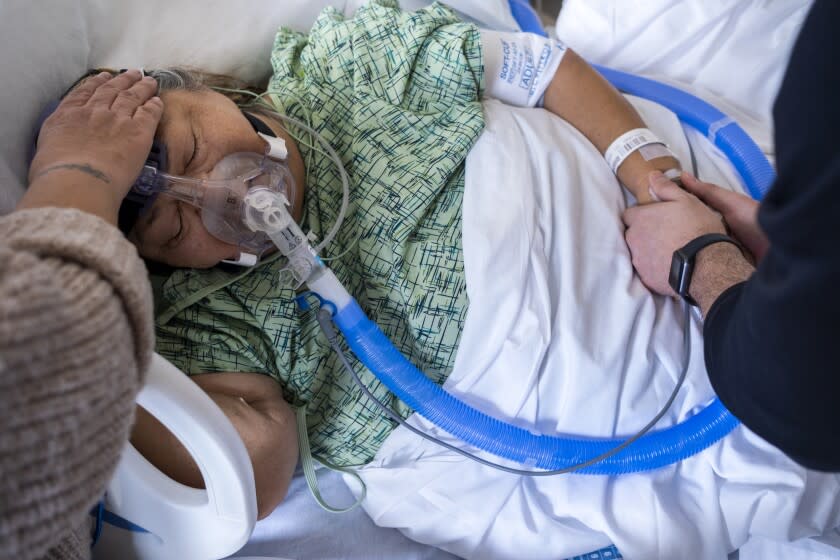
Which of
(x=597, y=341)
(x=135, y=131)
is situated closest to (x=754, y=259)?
(x=597, y=341)

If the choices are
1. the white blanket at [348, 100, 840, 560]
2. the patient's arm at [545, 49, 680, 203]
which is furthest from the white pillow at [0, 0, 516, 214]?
the white blanket at [348, 100, 840, 560]

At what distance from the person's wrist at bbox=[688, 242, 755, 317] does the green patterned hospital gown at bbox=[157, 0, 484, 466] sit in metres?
0.40

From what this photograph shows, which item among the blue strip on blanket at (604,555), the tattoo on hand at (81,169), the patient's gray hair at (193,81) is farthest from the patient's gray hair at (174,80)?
the blue strip on blanket at (604,555)

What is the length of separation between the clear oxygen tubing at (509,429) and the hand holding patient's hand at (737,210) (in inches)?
12.4

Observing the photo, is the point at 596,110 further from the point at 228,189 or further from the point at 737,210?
the point at 228,189

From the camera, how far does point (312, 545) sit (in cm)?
124

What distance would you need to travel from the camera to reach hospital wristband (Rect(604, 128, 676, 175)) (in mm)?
1312

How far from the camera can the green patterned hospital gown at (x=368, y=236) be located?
1.18m

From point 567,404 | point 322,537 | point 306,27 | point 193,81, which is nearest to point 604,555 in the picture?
point 567,404

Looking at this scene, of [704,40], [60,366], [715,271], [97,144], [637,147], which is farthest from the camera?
[704,40]

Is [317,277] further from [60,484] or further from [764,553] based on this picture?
[764,553]

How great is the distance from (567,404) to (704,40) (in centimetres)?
107

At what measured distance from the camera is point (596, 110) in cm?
138

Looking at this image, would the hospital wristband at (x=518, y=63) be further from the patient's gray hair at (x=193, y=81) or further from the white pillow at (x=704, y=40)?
the patient's gray hair at (x=193, y=81)
